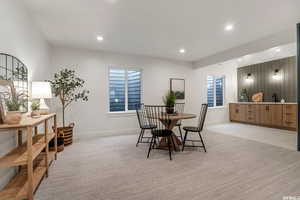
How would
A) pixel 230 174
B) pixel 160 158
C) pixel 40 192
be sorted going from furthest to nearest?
pixel 160 158 < pixel 230 174 < pixel 40 192

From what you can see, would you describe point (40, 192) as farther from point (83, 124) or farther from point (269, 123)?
point (269, 123)

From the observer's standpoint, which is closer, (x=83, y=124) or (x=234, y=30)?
(x=234, y=30)

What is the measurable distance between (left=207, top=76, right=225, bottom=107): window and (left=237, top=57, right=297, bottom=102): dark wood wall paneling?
3.27ft

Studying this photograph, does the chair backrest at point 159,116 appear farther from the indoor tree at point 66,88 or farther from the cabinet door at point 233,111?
the cabinet door at point 233,111

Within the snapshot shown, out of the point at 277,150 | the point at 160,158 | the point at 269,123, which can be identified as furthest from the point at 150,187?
the point at 269,123

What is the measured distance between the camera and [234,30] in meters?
3.19

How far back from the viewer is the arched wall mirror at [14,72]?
1.68 metres

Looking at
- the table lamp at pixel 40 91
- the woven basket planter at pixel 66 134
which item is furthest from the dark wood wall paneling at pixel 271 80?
the table lamp at pixel 40 91

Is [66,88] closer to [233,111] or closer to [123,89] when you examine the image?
[123,89]

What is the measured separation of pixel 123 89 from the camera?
4895 mm

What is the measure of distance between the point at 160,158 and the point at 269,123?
4938 mm

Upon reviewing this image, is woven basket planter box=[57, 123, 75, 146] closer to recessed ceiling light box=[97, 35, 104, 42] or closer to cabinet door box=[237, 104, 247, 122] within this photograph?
recessed ceiling light box=[97, 35, 104, 42]

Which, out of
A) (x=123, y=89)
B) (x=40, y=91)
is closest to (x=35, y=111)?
(x=40, y=91)

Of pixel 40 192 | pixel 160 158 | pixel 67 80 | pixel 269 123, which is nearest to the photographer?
pixel 40 192
